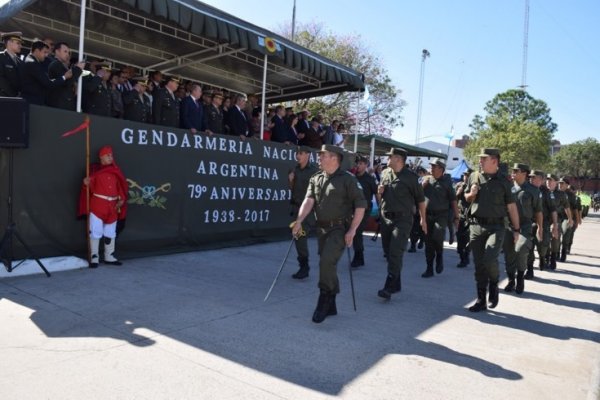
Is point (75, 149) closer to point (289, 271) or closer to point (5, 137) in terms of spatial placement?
point (5, 137)

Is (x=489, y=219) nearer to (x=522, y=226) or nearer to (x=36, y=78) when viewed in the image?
(x=522, y=226)

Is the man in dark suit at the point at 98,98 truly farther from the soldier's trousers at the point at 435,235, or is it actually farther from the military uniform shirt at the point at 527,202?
the military uniform shirt at the point at 527,202

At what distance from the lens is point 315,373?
3.58m

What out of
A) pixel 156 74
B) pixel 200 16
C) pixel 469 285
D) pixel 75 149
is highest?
pixel 200 16

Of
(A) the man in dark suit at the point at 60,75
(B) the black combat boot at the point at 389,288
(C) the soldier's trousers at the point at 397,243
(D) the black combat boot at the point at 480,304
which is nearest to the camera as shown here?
(D) the black combat boot at the point at 480,304

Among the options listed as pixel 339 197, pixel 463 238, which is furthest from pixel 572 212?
pixel 339 197

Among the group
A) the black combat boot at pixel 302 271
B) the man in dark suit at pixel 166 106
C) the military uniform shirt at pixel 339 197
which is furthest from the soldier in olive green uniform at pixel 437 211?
the man in dark suit at pixel 166 106

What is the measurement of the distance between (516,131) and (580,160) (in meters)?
33.1

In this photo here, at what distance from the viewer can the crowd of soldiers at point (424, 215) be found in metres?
4.95

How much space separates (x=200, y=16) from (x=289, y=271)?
4.45 meters

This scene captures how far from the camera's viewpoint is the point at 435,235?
308 inches

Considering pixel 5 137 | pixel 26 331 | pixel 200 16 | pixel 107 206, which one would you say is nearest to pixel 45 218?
pixel 107 206

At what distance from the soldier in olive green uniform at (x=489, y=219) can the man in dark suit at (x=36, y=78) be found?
223 inches

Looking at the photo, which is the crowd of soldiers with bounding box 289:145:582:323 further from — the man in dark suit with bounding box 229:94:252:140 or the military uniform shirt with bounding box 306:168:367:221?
the man in dark suit with bounding box 229:94:252:140
